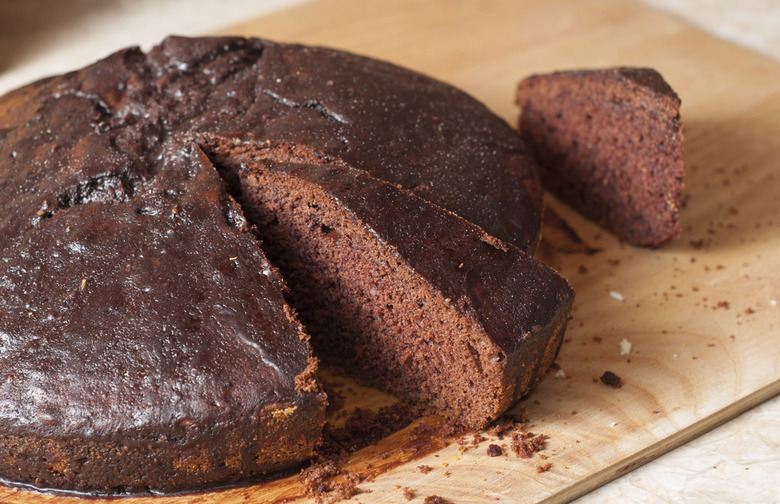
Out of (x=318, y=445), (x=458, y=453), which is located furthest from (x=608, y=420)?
(x=318, y=445)

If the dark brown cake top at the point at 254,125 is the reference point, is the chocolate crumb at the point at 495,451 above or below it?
below

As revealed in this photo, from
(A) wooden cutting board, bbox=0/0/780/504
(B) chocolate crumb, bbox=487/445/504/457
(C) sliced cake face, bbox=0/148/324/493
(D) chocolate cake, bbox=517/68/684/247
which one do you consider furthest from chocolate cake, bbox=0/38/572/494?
(D) chocolate cake, bbox=517/68/684/247

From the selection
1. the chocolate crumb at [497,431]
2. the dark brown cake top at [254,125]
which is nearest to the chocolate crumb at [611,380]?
the chocolate crumb at [497,431]

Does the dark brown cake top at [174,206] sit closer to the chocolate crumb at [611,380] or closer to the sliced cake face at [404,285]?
the sliced cake face at [404,285]

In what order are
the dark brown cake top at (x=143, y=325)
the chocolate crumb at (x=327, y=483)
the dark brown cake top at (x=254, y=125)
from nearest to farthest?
the dark brown cake top at (x=143, y=325) < the chocolate crumb at (x=327, y=483) < the dark brown cake top at (x=254, y=125)

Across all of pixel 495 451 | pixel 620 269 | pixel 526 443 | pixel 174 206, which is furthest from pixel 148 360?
pixel 620 269

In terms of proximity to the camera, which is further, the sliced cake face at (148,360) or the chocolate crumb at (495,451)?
the chocolate crumb at (495,451)
